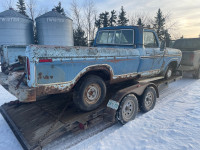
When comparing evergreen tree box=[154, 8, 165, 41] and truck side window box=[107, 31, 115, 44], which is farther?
evergreen tree box=[154, 8, 165, 41]

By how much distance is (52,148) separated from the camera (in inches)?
115

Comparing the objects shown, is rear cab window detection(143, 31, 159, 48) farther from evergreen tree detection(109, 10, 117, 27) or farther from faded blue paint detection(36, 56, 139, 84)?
evergreen tree detection(109, 10, 117, 27)

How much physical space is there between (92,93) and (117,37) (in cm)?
218

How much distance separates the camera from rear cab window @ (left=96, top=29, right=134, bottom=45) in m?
4.45

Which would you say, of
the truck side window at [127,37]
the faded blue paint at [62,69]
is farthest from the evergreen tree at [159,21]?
the faded blue paint at [62,69]

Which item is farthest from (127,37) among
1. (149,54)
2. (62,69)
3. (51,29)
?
(51,29)

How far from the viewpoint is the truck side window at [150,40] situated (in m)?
4.60

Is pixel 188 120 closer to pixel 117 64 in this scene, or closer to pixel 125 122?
pixel 125 122

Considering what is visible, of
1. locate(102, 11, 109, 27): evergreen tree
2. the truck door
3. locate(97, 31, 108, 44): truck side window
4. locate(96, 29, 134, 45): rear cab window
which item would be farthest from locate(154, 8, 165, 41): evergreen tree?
locate(96, 29, 134, 45): rear cab window

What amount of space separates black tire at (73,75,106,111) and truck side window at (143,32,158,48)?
2200 millimetres

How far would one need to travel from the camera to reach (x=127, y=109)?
3.66m

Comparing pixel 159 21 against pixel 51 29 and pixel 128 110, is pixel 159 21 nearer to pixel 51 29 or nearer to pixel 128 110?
pixel 51 29

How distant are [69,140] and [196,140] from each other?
8.07 feet

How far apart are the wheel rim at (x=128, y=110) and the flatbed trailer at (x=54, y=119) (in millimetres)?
200
